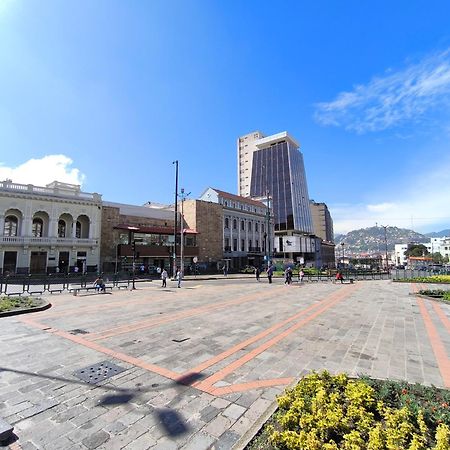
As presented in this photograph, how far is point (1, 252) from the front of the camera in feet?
98.9

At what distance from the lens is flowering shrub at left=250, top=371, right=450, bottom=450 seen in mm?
3027

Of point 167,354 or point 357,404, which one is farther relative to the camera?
point 167,354

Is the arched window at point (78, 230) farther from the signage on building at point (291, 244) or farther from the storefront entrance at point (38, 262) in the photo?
the signage on building at point (291, 244)

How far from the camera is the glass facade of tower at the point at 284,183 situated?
89.1m

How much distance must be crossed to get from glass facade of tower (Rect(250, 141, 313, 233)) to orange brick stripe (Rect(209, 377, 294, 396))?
274 feet

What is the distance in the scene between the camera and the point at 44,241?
3284cm

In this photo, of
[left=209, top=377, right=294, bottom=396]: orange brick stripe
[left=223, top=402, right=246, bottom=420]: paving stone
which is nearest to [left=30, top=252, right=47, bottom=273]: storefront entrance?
[left=209, top=377, right=294, bottom=396]: orange brick stripe

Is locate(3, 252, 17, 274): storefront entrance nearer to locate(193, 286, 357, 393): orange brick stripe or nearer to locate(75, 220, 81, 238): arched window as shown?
locate(75, 220, 81, 238): arched window

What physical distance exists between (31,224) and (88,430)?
35.6 m

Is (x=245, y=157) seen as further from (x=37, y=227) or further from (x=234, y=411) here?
(x=234, y=411)

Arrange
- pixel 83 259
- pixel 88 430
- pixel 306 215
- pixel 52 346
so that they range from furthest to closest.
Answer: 1. pixel 306 215
2. pixel 83 259
3. pixel 52 346
4. pixel 88 430

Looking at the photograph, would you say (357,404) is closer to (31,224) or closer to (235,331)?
(235,331)

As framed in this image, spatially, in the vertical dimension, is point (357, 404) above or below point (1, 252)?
below

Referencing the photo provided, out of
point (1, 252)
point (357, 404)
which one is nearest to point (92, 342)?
point (357, 404)
